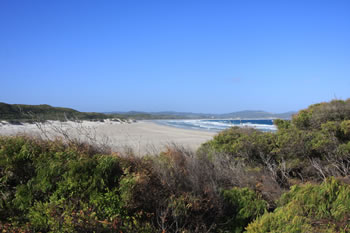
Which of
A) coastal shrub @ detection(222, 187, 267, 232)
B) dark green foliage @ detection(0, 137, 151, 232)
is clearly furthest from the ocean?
dark green foliage @ detection(0, 137, 151, 232)

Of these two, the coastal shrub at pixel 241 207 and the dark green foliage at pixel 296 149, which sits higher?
the dark green foliage at pixel 296 149

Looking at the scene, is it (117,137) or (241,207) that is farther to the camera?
(117,137)

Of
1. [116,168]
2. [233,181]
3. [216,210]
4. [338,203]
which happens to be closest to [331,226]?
[338,203]

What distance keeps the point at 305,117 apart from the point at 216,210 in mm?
5981

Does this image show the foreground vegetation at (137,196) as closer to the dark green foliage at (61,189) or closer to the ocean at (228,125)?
the dark green foliage at (61,189)

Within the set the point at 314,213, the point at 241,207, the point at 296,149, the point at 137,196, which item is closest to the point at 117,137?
the point at 296,149

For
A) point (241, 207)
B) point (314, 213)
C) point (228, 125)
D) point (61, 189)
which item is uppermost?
point (228, 125)

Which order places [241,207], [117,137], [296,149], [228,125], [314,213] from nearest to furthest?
[314,213] → [241,207] → [296,149] → [228,125] → [117,137]

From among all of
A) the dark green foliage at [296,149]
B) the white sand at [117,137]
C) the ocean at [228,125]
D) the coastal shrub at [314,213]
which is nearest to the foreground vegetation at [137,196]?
the coastal shrub at [314,213]

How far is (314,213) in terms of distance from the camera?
3670mm

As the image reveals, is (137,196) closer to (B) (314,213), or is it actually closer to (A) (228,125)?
(B) (314,213)

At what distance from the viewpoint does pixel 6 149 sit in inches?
178

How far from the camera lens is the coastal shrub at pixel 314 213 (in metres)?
3.24

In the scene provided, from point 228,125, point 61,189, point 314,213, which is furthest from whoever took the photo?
point 228,125
